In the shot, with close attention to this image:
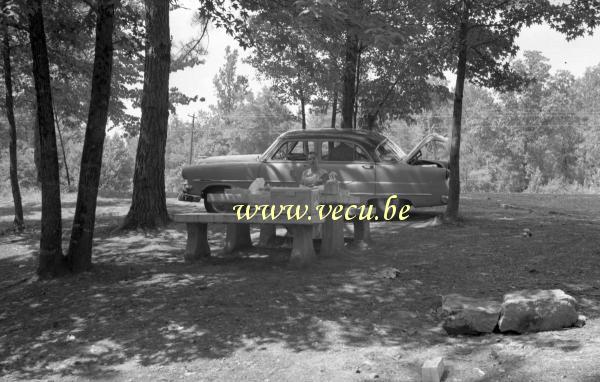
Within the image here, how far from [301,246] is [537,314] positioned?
319cm

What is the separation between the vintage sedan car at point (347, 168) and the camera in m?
11.4

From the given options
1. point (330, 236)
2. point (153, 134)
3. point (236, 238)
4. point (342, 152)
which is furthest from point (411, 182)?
point (153, 134)

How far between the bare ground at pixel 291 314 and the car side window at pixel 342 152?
112 inches

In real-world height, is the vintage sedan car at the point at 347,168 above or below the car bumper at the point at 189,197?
above

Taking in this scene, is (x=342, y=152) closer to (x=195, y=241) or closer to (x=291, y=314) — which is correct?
(x=195, y=241)

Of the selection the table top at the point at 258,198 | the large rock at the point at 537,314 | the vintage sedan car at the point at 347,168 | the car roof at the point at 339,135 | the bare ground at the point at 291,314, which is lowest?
the bare ground at the point at 291,314

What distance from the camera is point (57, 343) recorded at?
5090 millimetres

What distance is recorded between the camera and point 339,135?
1170cm

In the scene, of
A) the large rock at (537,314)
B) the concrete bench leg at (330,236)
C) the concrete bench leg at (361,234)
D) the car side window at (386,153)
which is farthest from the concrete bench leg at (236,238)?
the large rock at (537,314)

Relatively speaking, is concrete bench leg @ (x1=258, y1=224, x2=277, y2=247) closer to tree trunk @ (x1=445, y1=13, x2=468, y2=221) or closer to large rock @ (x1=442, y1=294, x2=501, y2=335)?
tree trunk @ (x1=445, y1=13, x2=468, y2=221)

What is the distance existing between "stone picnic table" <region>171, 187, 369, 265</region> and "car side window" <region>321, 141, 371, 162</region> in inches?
119

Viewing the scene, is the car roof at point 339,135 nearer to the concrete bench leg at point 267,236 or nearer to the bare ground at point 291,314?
the bare ground at point 291,314

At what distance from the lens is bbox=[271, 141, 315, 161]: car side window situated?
11.7m

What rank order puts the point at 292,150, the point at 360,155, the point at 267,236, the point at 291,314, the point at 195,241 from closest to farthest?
the point at 291,314 < the point at 195,241 < the point at 267,236 < the point at 360,155 < the point at 292,150
